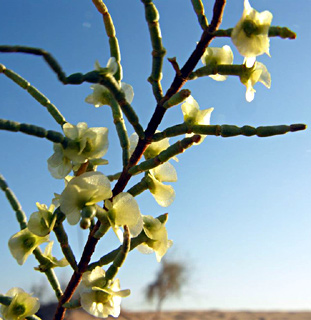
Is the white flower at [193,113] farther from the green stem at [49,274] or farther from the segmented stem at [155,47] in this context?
the green stem at [49,274]

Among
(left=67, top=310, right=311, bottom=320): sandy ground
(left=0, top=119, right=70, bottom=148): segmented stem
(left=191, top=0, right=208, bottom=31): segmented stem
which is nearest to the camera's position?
(left=0, top=119, right=70, bottom=148): segmented stem

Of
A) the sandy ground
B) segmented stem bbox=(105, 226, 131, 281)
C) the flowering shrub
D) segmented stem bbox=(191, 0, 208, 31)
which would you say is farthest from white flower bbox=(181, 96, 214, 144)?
the sandy ground

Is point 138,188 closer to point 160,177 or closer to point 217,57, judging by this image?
point 160,177

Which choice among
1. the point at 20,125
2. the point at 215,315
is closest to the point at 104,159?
the point at 20,125

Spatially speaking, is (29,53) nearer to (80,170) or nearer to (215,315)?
(80,170)

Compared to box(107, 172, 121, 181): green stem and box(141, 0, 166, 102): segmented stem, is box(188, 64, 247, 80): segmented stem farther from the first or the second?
box(107, 172, 121, 181): green stem

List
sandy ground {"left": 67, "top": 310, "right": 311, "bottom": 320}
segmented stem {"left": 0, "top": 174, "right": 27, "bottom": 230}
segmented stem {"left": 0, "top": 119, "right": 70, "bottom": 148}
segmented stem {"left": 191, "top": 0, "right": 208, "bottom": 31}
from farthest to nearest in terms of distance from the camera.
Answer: sandy ground {"left": 67, "top": 310, "right": 311, "bottom": 320}
segmented stem {"left": 0, "top": 174, "right": 27, "bottom": 230}
segmented stem {"left": 191, "top": 0, "right": 208, "bottom": 31}
segmented stem {"left": 0, "top": 119, "right": 70, "bottom": 148}

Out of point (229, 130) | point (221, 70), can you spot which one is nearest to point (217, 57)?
point (221, 70)

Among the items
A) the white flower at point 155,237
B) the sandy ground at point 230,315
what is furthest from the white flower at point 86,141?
the sandy ground at point 230,315
